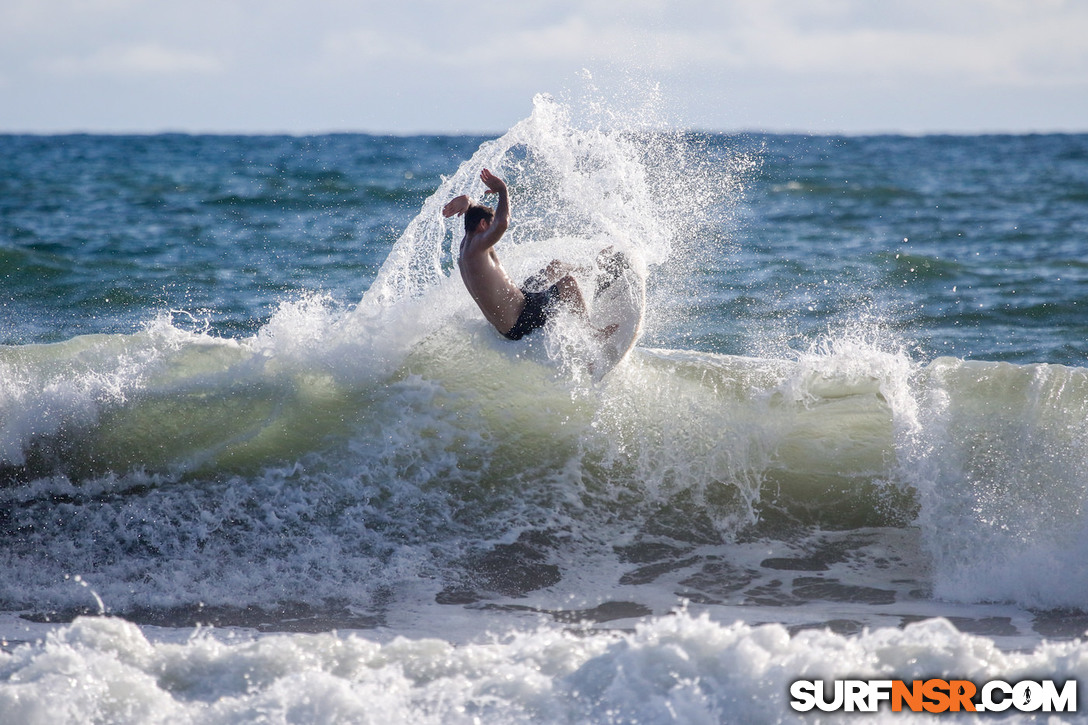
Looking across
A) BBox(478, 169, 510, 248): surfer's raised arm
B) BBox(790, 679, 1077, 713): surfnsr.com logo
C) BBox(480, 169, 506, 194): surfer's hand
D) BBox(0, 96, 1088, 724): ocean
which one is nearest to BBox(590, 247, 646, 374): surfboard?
BBox(0, 96, 1088, 724): ocean

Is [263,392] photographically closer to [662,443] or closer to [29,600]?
[29,600]

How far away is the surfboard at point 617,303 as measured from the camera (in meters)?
6.42

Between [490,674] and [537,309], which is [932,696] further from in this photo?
[537,309]

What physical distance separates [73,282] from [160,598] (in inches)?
305

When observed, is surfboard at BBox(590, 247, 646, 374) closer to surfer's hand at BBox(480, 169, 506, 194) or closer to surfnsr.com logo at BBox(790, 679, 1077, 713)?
surfer's hand at BBox(480, 169, 506, 194)

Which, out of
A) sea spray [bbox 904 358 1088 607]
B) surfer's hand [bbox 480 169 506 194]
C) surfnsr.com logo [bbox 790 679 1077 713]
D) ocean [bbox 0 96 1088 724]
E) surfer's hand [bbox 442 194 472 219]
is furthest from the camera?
surfer's hand [bbox 442 194 472 219]

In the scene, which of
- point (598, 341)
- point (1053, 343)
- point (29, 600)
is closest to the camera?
point (29, 600)

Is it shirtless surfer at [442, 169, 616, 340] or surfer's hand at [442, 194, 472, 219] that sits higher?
surfer's hand at [442, 194, 472, 219]

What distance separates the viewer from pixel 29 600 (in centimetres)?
526

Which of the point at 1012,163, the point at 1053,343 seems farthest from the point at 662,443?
the point at 1012,163

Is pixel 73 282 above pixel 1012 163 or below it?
below

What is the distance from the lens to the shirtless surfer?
614 centimetres

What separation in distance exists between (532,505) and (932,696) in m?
3.02

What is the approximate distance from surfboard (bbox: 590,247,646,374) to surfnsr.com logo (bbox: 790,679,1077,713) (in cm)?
309
